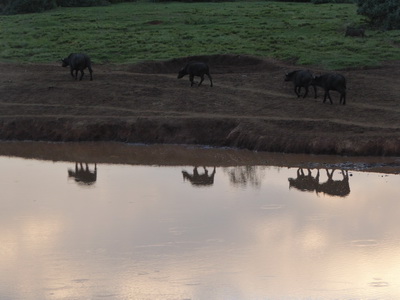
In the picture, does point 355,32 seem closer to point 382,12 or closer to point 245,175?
point 382,12

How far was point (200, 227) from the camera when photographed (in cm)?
1727

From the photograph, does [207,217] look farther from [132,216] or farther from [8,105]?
[8,105]

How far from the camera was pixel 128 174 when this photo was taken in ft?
76.6

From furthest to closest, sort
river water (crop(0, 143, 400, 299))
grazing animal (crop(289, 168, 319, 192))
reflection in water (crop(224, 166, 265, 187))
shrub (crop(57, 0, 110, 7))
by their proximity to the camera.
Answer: shrub (crop(57, 0, 110, 7))
reflection in water (crop(224, 166, 265, 187))
grazing animal (crop(289, 168, 319, 192))
river water (crop(0, 143, 400, 299))

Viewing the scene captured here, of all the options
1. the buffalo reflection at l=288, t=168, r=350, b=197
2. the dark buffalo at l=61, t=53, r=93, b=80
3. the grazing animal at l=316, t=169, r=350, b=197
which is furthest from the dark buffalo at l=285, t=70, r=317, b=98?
the dark buffalo at l=61, t=53, r=93, b=80

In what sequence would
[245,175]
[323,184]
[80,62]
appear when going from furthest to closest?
1. [80,62]
2. [245,175]
3. [323,184]

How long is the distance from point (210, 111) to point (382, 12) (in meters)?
16.6

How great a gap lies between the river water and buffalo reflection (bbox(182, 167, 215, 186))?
0.16ft

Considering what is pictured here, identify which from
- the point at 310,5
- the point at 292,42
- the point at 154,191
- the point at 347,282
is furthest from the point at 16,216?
the point at 310,5

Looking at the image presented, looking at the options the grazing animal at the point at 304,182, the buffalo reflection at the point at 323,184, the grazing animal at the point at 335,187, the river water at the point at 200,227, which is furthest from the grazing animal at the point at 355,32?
the grazing animal at the point at 335,187

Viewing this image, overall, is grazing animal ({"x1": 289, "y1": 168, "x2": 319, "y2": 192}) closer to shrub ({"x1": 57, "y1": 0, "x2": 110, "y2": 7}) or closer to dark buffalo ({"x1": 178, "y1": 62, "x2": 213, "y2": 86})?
dark buffalo ({"x1": 178, "y1": 62, "x2": 213, "y2": 86})

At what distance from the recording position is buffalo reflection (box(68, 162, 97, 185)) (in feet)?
74.1

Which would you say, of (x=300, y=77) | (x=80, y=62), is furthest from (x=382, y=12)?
(x=80, y=62)

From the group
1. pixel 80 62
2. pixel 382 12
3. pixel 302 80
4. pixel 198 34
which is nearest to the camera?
pixel 302 80
